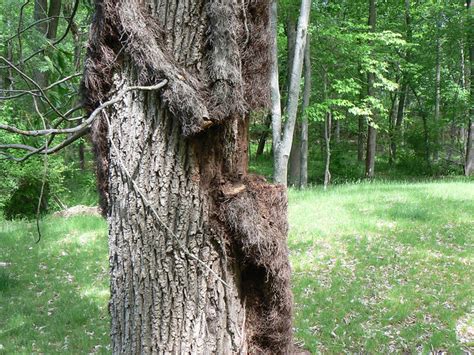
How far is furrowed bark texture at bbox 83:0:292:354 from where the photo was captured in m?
1.60

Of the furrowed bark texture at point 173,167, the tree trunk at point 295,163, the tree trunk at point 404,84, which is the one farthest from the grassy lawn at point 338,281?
the tree trunk at point 404,84

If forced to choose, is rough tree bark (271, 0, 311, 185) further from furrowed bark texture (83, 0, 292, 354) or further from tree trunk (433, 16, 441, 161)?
tree trunk (433, 16, 441, 161)

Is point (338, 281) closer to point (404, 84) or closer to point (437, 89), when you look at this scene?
point (437, 89)

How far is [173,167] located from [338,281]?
477 centimetres

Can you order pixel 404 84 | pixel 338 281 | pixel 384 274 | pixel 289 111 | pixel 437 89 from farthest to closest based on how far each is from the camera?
pixel 404 84
pixel 437 89
pixel 289 111
pixel 384 274
pixel 338 281

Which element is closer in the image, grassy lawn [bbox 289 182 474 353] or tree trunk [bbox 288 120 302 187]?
grassy lawn [bbox 289 182 474 353]

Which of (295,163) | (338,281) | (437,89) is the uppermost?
(437,89)

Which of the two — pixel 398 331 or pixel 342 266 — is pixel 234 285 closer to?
pixel 398 331

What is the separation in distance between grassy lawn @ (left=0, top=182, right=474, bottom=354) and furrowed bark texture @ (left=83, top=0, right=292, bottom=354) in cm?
315

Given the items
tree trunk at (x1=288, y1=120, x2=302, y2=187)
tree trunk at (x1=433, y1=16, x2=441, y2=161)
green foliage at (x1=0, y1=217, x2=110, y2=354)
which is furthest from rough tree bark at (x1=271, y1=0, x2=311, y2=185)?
tree trunk at (x1=433, y1=16, x2=441, y2=161)

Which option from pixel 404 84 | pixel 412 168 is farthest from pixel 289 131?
pixel 404 84

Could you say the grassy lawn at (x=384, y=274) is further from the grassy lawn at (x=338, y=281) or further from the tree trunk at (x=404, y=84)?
the tree trunk at (x=404, y=84)

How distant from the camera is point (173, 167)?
5.30 ft

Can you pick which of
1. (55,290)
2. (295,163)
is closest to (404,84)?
(295,163)
